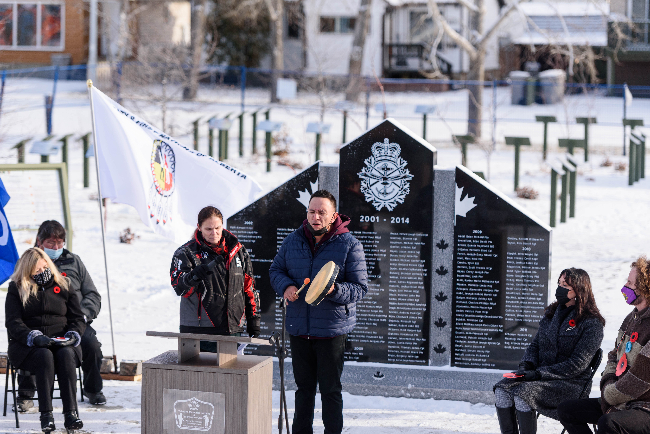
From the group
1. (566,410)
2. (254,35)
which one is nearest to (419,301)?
(566,410)

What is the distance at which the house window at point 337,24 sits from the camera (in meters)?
35.6

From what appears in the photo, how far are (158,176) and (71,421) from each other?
207cm

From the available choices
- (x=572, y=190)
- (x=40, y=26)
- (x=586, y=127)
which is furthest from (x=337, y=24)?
(x=572, y=190)

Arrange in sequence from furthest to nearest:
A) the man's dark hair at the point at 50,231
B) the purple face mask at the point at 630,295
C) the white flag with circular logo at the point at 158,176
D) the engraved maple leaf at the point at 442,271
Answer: the white flag with circular logo at the point at 158,176 → the engraved maple leaf at the point at 442,271 → the man's dark hair at the point at 50,231 → the purple face mask at the point at 630,295

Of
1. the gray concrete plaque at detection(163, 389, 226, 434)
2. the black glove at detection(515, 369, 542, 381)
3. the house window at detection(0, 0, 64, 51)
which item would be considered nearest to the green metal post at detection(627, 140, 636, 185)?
the black glove at detection(515, 369, 542, 381)

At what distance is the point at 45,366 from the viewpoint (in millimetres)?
5668

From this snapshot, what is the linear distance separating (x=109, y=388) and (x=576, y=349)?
3.56 m

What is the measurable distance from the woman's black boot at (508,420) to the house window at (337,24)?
3149 cm

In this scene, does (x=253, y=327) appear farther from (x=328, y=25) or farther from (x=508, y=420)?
(x=328, y=25)

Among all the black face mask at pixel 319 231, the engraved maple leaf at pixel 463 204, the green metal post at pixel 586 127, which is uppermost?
the green metal post at pixel 586 127

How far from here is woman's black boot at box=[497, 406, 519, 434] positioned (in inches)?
210

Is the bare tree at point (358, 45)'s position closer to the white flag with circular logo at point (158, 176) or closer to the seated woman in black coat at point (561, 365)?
the white flag with circular logo at point (158, 176)

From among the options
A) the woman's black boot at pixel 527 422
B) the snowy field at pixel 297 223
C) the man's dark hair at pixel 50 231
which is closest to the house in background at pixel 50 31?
the snowy field at pixel 297 223

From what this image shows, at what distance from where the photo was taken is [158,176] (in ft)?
22.5
